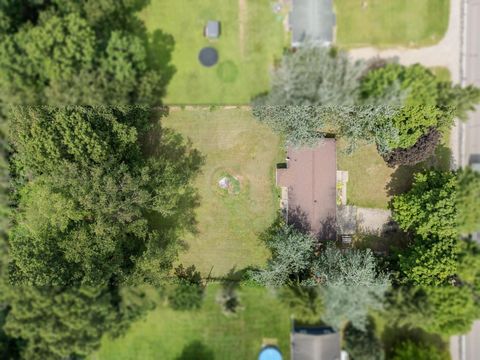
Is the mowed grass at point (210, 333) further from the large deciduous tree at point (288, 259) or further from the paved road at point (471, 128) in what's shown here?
the paved road at point (471, 128)

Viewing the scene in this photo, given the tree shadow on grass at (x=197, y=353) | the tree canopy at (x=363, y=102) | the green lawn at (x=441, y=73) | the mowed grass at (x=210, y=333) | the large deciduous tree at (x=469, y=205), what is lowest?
the tree shadow on grass at (x=197, y=353)

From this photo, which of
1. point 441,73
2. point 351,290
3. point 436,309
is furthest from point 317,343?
point 441,73

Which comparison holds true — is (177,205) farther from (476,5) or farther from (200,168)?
(476,5)

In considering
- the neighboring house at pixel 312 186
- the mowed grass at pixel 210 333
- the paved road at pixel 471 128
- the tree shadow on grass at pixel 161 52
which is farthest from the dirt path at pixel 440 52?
the mowed grass at pixel 210 333

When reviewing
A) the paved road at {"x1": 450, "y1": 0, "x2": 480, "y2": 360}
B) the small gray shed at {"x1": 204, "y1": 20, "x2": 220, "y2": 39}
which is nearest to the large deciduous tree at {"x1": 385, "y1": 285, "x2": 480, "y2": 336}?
the paved road at {"x1": 450, "y1": 0, "x2": 480, "y2": 360}

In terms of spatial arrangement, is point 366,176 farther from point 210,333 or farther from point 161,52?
point 161,52

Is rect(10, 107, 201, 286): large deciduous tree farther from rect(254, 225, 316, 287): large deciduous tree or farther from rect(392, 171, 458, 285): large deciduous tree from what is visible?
rect(392, 171, 458, 285): large deciduous tree

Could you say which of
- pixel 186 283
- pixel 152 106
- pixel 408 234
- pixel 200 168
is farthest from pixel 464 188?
pixel 152 106
